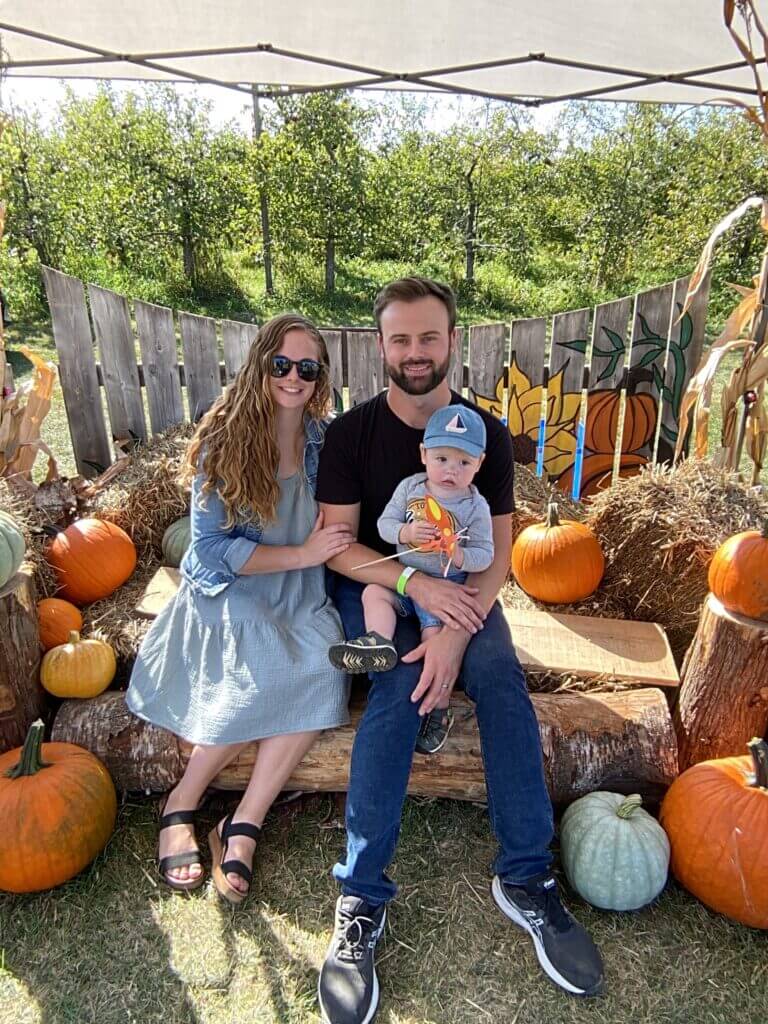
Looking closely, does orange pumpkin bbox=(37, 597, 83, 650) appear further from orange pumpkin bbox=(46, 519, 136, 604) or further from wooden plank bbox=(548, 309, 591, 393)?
wooden plank bbox=(548, 309, 591, 393)

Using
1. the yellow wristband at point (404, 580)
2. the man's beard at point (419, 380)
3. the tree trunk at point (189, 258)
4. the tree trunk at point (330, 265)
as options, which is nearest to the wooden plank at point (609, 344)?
the man's beard at point (419, 380)

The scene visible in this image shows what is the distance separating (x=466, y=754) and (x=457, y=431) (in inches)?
44.9

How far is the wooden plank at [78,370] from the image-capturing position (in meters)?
4.18

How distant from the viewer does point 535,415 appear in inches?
169

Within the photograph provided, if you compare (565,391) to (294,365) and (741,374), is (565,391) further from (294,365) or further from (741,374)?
(294,365)

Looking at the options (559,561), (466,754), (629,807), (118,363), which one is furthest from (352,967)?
(118,363)

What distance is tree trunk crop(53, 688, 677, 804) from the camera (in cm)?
250

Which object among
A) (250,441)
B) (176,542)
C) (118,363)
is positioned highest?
(118,363)

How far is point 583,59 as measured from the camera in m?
→ 4.50

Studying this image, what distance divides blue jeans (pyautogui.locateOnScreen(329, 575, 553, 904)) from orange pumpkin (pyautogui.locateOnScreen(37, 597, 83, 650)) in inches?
58.2

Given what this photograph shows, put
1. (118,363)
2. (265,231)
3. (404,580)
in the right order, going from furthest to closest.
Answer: (265,231), (118,363), (404,580)

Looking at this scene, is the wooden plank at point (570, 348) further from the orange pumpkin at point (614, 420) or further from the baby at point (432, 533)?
the baby at point (432, 533)

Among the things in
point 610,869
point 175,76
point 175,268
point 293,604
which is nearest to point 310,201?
point 175,268

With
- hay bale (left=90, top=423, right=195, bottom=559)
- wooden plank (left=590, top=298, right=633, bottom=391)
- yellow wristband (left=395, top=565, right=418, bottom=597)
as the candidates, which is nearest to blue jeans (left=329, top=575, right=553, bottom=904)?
yellow wristband (left=395, top=565, right=418, bottom=597)
